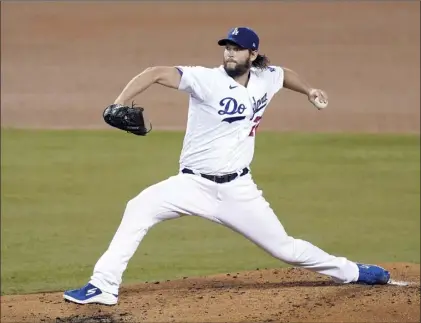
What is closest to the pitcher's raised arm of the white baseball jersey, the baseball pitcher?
the baseball pitcher

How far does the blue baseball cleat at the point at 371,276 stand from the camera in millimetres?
6117

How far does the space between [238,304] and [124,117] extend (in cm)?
144

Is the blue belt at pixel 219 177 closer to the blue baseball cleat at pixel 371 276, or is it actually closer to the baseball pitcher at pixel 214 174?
the baseball pitcher at pixel 214 174

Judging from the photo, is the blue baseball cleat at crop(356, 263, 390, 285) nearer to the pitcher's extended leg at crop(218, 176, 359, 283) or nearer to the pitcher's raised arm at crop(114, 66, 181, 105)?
the pitcher's extended leg at crop(218, 176, 359, 283)

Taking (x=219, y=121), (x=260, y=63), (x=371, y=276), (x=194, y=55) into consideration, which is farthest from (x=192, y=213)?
(x=194, y=55)

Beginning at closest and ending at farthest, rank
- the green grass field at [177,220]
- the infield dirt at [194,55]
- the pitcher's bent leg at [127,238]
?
the pitcher's bent leg at [127,238] < the green grass field at [177,220] < the infield dirt at [194,55]

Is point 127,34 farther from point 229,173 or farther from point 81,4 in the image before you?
point 229,173

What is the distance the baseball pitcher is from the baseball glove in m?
0.13

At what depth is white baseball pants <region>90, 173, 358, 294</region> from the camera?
18.0 ft

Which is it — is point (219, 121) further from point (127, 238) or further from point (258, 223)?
point (127, 238)

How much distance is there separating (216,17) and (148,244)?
11.3m

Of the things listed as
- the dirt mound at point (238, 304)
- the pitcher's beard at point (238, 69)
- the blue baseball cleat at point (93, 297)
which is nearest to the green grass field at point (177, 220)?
the dirt mound at point (238, 304)

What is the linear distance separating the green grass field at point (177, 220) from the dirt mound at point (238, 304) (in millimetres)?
1475

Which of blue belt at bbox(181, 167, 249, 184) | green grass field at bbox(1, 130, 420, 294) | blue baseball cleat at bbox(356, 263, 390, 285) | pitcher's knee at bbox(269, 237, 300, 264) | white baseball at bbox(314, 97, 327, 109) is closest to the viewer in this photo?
blue belt at bbox(181, 167, 249, 184)
